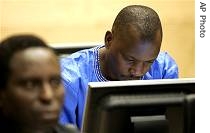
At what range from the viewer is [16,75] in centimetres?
82

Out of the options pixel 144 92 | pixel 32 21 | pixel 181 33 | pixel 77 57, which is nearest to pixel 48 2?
pixel 32 21

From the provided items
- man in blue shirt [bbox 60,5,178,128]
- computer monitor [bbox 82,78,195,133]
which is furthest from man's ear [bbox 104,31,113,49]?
computer monitor [bbox 82,78,195,133]

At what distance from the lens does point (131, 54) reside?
5.06 ft

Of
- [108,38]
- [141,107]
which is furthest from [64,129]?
[108,38]

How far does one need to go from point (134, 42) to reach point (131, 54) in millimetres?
42

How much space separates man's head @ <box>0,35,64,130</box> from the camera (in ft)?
2.68

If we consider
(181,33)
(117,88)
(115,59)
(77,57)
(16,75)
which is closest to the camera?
(16,75)

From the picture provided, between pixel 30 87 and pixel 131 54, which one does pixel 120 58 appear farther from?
pixel 30 87

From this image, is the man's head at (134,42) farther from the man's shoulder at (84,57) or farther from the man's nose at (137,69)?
the man's shoulder at (84,57)

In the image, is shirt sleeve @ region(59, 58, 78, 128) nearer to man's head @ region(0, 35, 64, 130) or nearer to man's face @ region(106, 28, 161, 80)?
man's face @ region(106, 28, 161, 80)

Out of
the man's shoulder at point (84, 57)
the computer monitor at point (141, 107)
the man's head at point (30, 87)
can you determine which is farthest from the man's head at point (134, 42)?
the man's head at point (30, 87)

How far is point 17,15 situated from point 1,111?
94.5 inches

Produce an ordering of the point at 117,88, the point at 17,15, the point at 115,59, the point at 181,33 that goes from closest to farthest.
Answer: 1. the point at 117,88
2. the point at 115,59
3. the point at 17,15
4. the point at 181,33

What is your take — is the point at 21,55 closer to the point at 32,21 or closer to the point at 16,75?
the point at 16,75
